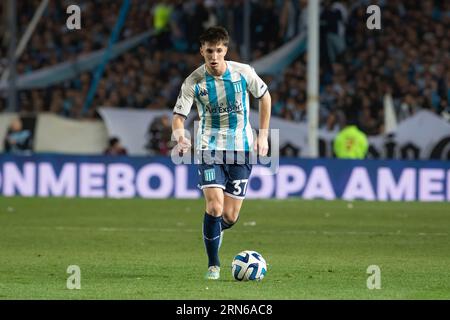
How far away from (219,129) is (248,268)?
128 cm

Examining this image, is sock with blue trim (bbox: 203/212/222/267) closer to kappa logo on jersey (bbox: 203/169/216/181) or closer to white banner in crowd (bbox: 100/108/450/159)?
kappa logo on jersey (bbox: 203/169/216/181)

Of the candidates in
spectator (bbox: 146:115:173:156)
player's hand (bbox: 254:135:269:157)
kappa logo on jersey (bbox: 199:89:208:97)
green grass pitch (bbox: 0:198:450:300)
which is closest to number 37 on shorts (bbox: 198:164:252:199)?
player's hand (bbox: 254:135:269:157)

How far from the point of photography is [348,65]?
1074 inches

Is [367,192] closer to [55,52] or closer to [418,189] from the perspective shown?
[418,189]

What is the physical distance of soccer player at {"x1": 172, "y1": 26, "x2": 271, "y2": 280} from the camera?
437 inches

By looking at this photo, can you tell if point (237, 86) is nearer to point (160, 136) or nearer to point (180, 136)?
point (180, 136)

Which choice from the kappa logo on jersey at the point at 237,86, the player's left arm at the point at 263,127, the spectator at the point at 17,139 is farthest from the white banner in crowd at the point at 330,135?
the kappa logo on jersey at the point at 237,86

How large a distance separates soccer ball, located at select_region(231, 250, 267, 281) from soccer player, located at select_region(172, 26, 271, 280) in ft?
0.77

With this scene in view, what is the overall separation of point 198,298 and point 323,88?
1789 centimetres

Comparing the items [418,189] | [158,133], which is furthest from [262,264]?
[158,133]

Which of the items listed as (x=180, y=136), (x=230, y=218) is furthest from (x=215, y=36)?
(x=230, y=218)

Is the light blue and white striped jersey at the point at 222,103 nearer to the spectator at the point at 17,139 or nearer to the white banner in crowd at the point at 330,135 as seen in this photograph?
the white banner in crowd at the point at 330,135

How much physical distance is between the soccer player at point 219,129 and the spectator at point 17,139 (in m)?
14.3

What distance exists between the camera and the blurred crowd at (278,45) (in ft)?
84.8
